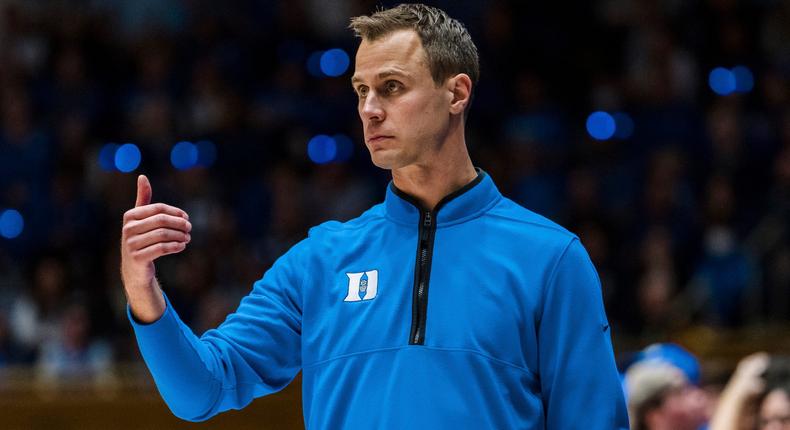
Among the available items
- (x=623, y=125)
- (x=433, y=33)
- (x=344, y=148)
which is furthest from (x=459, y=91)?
(x=623, y=125)

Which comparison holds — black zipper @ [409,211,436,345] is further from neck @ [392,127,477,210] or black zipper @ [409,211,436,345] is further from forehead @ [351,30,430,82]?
forehead @ [351,30,430,82]

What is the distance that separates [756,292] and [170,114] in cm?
458

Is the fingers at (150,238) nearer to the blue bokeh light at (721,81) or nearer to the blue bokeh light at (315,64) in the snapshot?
the blue bokeh light at (315,64)

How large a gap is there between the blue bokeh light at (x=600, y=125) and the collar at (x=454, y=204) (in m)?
6.81

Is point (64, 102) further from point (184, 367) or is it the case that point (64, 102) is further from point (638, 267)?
point (184, 367)

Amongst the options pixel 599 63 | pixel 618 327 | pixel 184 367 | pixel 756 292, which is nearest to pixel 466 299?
pixel 184 367

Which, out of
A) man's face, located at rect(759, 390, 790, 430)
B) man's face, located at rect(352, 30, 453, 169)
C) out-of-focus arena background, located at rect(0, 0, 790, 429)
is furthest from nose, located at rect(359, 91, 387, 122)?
out-of-focus arena background, located at rect(0, 0, 790, 429)

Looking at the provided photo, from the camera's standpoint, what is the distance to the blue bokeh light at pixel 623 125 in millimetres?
9281

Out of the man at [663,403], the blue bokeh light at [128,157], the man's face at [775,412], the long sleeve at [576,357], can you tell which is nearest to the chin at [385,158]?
the long sleeve at [576,357]

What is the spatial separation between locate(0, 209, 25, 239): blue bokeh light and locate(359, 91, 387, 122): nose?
6.93 meters

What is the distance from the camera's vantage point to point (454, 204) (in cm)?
263

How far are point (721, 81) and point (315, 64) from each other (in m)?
3.25

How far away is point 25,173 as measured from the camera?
912 cm

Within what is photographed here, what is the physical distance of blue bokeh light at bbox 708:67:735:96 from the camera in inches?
370
